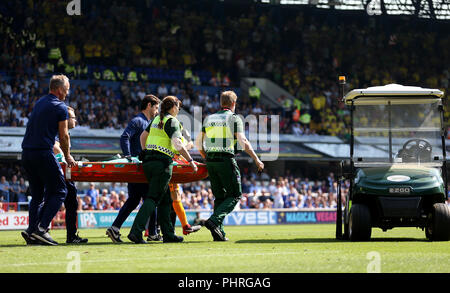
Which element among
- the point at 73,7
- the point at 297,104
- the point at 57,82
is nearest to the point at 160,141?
the point at 57,82

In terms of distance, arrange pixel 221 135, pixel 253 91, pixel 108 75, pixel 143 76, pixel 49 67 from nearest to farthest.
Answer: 1. pixel 221 135
2. pixel 49 67
3. pixel 108 75
4. pixel 143 76
5. pixel 253 91

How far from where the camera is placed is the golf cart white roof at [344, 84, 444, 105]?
13.8m

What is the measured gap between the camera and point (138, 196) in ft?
45.2

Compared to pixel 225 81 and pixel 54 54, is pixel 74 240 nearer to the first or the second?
pixel 54 54

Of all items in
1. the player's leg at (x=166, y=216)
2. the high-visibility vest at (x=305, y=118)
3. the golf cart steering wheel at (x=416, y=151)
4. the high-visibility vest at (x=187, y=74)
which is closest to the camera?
the player's leg at (x=166, y=216)

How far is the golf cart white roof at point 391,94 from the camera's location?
545 inches

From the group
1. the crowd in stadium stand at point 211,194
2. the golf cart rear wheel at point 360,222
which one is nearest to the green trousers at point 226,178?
the golf cart rear wheel at point 360,222

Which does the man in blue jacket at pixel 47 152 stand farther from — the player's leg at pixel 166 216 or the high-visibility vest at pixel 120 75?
the high-visibility vest at pixel 120 75

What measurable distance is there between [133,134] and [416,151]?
4.64 m

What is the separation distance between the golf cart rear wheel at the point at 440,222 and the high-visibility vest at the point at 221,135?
3168mm

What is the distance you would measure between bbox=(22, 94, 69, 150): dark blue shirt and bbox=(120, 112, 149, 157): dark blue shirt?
2.29 meters

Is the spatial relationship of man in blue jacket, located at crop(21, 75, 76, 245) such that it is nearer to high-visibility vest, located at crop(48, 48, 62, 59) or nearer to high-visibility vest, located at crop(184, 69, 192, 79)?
high-visibility vest, located at crop(48, 48, 62, 59)

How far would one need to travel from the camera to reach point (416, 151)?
556 inches
